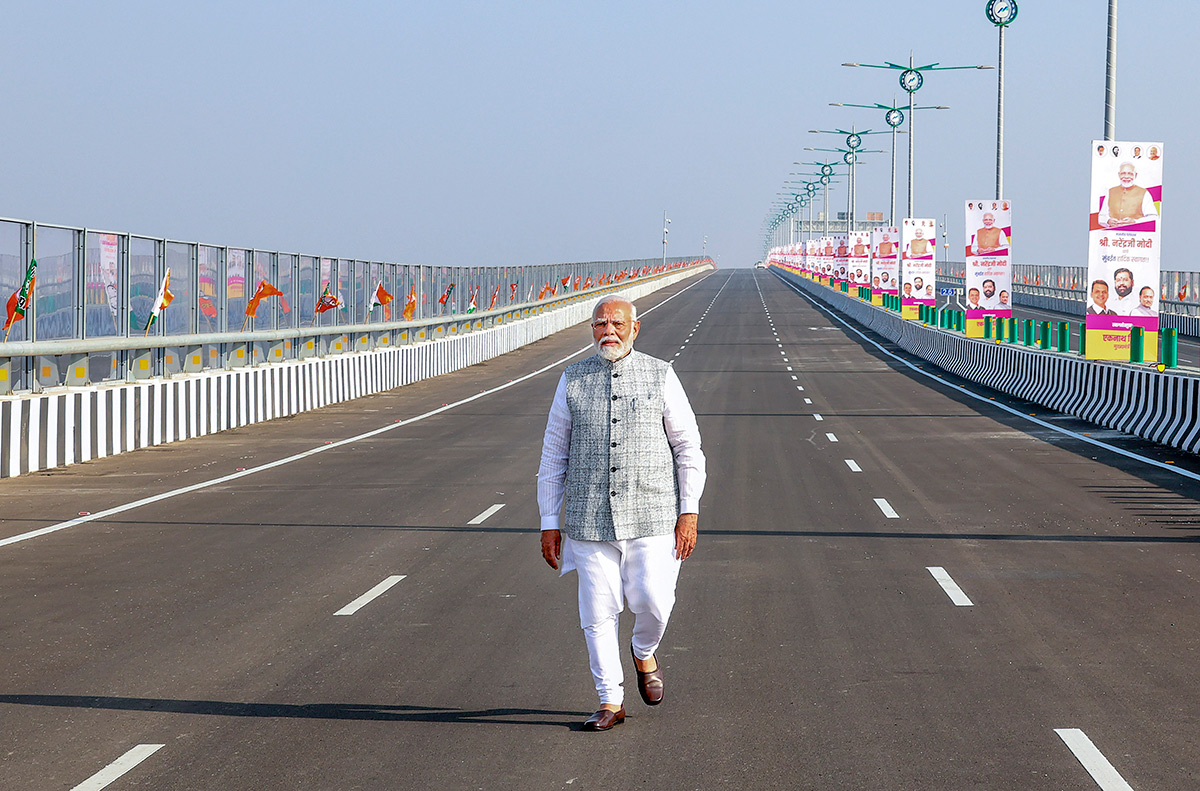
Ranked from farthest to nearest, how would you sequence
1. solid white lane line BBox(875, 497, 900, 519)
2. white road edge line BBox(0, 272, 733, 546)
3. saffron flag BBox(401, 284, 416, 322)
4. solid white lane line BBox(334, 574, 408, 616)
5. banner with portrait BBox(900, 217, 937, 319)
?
banner with portrait BBox(900, 217, 937, 319) → saffron flag BBox(401, 284, 416, 322) → solid white lane line BBox(875, 497, 900, 519) → white road edge line BBox(0, 272, 733, 546) → solid white lane line BBox(334, 574, 408, 616)

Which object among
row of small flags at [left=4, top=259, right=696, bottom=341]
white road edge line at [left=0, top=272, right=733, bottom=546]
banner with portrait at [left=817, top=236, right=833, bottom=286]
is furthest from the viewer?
banner with portrait at [left=817, top=236, right=833, bottom=286]

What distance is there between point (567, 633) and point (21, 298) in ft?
41.6

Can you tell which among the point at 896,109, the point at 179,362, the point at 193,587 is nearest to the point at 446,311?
the point at 179,362

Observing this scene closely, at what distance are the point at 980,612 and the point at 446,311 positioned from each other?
39.5 m

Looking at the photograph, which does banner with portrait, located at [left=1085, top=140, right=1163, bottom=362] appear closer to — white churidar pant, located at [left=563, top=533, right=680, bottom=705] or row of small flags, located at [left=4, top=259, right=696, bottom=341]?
row of small flags, located at [left=4, top=259, right=696, bottom=341]

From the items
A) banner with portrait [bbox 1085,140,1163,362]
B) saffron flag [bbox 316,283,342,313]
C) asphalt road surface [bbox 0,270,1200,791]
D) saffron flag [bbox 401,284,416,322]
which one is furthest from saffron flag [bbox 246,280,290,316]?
banner with portrait [bbox 1085,140,1163,362]

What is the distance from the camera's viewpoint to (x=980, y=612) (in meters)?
10.1

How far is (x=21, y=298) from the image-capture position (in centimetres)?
1978

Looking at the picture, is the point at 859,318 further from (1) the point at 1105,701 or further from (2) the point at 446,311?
(1) the point at 1105,701

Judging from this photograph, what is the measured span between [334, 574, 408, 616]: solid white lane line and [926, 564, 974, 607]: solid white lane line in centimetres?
382

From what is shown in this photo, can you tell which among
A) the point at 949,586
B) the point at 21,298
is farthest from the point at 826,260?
the point at 949,586

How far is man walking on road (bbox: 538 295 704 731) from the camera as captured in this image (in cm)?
699

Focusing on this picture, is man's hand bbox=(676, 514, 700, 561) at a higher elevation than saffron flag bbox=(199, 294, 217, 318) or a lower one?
lower

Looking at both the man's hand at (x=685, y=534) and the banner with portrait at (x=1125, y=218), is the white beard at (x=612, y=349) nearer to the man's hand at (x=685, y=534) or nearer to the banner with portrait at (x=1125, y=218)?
the man's hand at (x=685, y=534)
